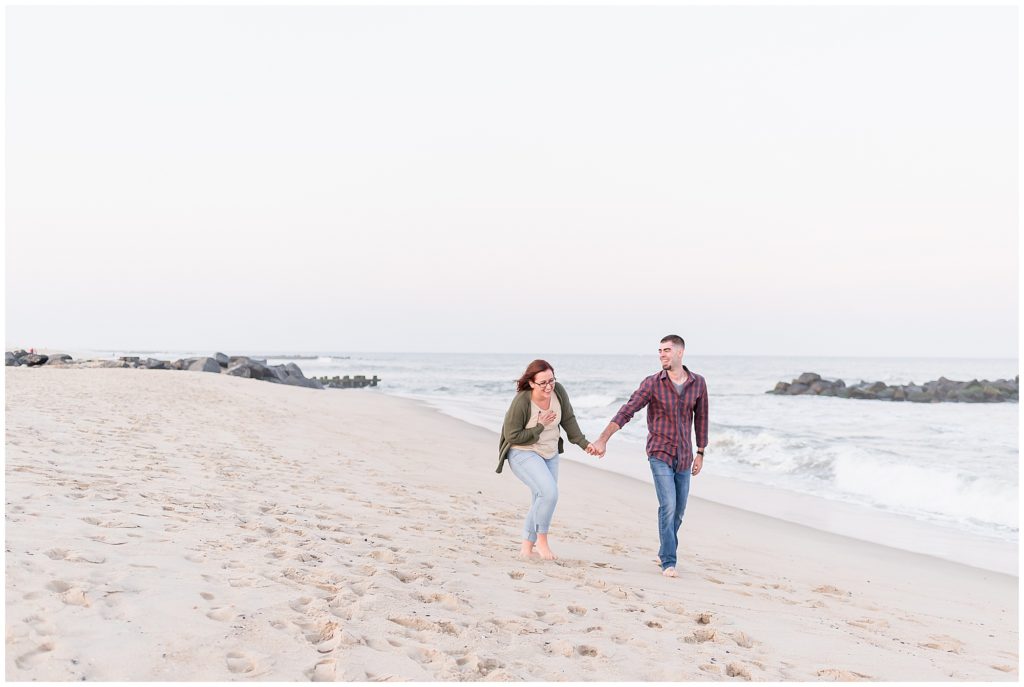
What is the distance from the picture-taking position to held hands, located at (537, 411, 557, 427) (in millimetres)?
5996

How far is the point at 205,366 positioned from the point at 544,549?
30214mm

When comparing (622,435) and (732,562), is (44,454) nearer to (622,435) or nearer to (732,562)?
(732,562)

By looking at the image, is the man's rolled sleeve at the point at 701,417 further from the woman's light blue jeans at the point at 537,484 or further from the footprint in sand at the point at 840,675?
the footprint in sand at the point at 840,675

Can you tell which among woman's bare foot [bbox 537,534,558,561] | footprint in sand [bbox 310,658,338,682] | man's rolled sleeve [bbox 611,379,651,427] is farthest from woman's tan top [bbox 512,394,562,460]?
footprint in sand [bbox 310,658,338,682]

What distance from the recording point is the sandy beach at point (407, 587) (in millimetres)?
3559

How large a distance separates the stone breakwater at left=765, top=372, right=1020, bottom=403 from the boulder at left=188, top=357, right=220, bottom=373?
106 ft

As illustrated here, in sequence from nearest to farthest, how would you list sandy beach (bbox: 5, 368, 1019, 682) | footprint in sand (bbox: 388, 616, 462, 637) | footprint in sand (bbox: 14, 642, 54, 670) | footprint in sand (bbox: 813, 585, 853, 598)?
footprint in sand (bbox: 14, 642, 54, 670) → sandy beach (bbox: 5, 368, 1019, 682) → footprint in sand (bbox: 388, 616, 462, 637) → footprint in sand (bbox: 813, 585, 853, 598)

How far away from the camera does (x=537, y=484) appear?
5.93m

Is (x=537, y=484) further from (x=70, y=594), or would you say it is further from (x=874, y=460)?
(x=874, y=460)

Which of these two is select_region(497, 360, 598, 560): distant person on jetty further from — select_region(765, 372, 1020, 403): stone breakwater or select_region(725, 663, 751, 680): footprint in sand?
select_region(765, 372, 1020, 403): stone breakwater

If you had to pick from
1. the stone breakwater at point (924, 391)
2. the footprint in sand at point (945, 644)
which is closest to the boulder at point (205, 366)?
the footprint in sand at point (945, 644)

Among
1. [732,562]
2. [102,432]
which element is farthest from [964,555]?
[102,432]

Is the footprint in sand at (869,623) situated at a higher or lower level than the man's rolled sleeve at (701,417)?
lower

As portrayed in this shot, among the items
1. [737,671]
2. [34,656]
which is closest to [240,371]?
[34,656]
